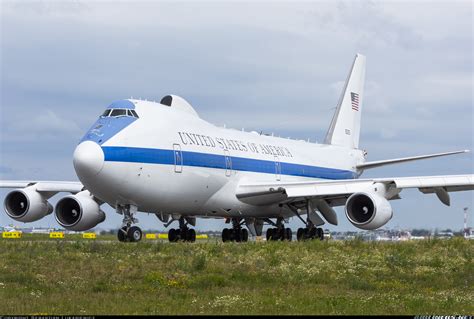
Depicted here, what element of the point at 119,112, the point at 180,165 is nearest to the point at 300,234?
the point at 180,165

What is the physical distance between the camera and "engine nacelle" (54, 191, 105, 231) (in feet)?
118

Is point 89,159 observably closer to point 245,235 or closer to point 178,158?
point 178,158

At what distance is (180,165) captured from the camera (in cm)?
3469

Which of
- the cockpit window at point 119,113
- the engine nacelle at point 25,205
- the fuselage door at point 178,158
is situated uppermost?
the cockpit window at point 119,113

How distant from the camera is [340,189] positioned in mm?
37594

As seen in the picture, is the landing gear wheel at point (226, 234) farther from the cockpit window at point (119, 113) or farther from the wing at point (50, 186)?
the cockpit window at point (119, 113)

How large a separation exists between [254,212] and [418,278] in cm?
1723

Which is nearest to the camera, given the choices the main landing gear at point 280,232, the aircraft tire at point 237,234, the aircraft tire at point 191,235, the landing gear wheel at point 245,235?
the aircraft tire at point 191,235

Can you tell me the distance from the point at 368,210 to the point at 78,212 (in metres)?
12.1

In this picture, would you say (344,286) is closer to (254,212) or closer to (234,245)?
(234,245)

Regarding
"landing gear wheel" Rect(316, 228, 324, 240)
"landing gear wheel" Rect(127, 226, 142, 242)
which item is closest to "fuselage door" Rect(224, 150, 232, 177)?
"landing gear wheel" Rect(316, 228, 324, 240)

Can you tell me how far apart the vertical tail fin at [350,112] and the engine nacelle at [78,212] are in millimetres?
20501

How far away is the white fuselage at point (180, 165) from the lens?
1255 inches

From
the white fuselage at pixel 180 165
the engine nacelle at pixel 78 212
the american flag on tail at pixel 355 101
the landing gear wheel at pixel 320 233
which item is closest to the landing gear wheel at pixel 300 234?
the landing gear wheel at pixel 320 233
